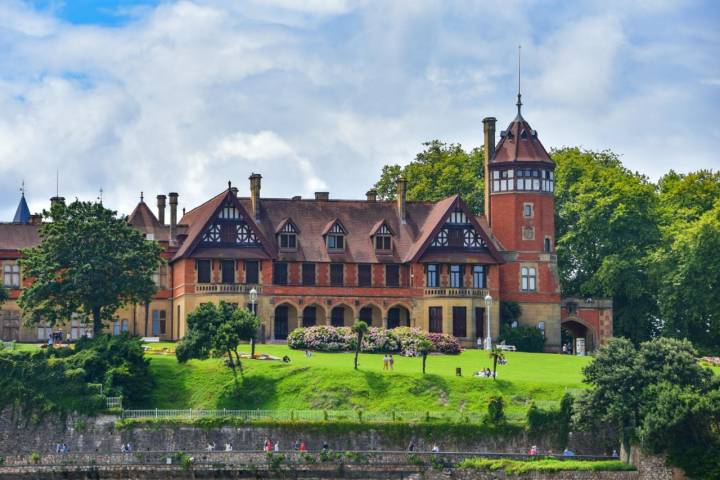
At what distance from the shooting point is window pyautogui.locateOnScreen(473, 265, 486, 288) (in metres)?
114

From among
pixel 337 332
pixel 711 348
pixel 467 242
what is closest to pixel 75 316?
pixel 337 332

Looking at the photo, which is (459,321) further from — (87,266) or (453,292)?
(87,266)

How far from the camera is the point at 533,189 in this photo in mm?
116625

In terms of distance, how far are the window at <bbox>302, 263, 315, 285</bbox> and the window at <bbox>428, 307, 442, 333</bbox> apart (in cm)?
742

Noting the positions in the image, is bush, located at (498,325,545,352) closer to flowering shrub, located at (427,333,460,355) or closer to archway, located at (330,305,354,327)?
flowering shrub, located at (427,333,460,355)

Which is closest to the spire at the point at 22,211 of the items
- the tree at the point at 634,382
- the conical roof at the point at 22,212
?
the conical roof at the point at 22,212

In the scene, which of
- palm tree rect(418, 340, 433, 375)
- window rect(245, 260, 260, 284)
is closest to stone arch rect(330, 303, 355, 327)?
window rect(245, 260, 260, 284)

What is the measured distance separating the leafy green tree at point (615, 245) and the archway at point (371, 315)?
530 inches

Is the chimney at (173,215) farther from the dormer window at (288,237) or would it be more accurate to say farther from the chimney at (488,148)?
the chimney at (488,148)

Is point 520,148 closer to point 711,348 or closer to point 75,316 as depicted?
point 711,348

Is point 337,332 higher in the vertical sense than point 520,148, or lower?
lower

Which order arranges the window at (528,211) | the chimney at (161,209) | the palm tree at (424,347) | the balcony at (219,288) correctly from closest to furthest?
1. the palm tree at (424,347)
2. the balcony at (219,288)
3. the window at (528,211)
4. the chimney at (161,209)

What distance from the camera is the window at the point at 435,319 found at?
114 metres

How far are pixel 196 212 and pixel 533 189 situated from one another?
21337 millimetres
